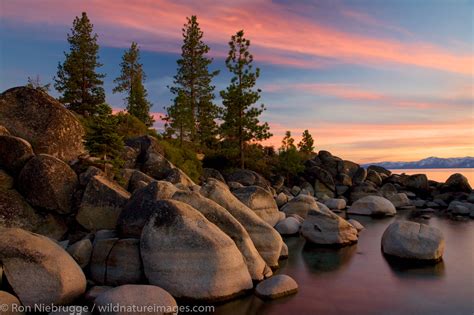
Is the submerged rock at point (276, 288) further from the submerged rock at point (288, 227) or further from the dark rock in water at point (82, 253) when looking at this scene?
the submerged rock at point (288, 227)

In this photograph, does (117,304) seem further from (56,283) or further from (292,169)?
(292,169)

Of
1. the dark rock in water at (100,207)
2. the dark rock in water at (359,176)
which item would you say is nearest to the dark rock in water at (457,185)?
the dark rock in water at (359,176)

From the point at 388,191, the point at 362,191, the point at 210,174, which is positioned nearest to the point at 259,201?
the point at 210,174

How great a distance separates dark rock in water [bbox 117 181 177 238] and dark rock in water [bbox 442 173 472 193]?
43.1m

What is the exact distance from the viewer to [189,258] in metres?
11.9

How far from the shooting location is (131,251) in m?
12.9

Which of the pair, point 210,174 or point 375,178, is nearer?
A: point 210,174

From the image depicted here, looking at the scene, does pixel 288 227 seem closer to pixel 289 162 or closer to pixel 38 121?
pixel 38 121

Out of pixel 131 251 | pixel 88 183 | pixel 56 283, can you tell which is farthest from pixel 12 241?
pixel 88 183

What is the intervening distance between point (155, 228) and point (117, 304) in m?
2.90

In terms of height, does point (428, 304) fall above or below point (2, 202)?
below

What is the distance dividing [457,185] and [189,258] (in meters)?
45.4

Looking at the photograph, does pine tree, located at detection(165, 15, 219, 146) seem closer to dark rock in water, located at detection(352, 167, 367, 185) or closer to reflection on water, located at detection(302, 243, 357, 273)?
dark rock in water, located at detection(352, 167, 367, 185)

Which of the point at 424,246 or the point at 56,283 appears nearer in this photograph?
the point at 56,283
